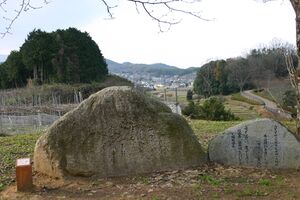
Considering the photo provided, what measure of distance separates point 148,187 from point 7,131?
43.1 feet

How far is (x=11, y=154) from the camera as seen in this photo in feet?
29.0

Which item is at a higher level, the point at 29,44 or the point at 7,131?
the point at 29,44

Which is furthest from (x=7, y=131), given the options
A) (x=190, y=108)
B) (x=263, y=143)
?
Answer: (x=263, y=143)

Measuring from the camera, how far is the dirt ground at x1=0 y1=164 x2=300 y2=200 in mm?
5656

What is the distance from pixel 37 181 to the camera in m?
6.54

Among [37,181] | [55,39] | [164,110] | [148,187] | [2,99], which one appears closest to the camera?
[148,187]

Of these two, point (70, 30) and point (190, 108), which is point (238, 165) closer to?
point (190, 108)

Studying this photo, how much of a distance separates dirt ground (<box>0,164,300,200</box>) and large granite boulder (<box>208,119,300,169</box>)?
0.16 m

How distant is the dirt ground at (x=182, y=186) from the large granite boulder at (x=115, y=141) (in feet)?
0.60

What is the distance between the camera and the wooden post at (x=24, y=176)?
602 cm

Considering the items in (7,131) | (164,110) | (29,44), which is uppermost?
(29,44)

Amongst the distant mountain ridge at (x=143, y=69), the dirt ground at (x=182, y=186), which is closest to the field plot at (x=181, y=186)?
the dirt ground at (x=182, y=186)

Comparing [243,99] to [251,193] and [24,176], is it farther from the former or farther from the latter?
[24,176]

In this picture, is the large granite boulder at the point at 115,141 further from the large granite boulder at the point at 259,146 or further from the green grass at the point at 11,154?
the green grass at the point at 11,154
